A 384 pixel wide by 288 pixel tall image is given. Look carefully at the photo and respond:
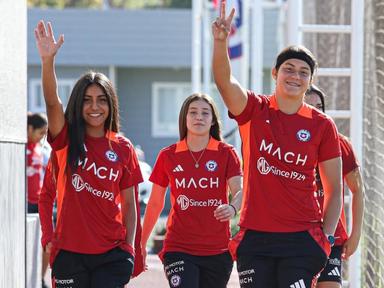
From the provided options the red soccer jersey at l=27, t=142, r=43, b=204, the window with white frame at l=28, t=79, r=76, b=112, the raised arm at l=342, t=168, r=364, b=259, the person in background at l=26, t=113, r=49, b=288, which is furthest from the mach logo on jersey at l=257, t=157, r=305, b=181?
the window with white frame at l=28, t=79, r=76, b=112

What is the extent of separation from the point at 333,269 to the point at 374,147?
2893 mm

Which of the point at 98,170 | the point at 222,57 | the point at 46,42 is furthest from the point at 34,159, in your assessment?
the point at 222,57

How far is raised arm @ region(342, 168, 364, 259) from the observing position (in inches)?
278

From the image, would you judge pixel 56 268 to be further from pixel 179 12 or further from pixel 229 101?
pixel 179 12

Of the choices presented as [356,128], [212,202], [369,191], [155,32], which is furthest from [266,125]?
[155,32]

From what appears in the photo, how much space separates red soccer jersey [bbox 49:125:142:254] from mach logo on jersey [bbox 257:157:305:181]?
112 centimetres

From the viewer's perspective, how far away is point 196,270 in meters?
7.41

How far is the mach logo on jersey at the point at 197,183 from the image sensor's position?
7559 millimetres

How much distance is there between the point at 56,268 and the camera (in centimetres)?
658

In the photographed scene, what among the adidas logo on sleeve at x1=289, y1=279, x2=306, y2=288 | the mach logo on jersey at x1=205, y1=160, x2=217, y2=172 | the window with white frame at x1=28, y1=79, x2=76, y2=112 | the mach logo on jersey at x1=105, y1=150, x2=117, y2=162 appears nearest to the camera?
the adidas logo on sleeve at x1=289, y1=279, x2=306, y2=288

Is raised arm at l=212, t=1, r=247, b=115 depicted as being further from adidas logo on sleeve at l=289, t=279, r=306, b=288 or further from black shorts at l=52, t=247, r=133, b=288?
black shorts at l=52, t=247, r=133, b=288

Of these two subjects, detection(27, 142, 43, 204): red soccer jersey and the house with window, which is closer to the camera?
detection(27, 142, 43, 204): red soccer jersey

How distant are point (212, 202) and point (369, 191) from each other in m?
2.69

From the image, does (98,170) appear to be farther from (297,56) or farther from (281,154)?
(297,56)
